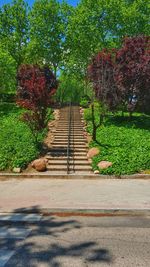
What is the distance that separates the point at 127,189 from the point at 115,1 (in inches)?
1028

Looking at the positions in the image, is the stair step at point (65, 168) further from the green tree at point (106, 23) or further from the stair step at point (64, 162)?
the green tree at point (106, 23)

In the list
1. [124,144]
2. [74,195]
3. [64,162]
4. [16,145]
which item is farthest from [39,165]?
[124,144]

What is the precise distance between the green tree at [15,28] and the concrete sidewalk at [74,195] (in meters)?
27.3

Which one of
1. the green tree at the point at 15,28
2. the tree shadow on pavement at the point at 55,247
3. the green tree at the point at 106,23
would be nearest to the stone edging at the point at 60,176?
the tree shadow on pavement at the point at 55,247

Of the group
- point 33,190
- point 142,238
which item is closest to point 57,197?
point 33,190

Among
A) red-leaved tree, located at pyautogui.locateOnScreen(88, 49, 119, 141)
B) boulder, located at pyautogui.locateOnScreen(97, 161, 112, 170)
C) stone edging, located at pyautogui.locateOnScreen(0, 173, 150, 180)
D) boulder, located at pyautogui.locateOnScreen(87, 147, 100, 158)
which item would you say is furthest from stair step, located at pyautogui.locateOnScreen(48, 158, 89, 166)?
red-leaved tree, located at pyautogui.locateOnScreen(88, 49, 119, 141)

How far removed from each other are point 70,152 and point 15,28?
25.9 meters

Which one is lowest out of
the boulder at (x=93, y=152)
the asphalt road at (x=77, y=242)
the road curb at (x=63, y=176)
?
A: the road curb at (x=63, y=176)

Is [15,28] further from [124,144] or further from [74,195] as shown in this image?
[74,195]

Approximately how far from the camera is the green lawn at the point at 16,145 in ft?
49.1

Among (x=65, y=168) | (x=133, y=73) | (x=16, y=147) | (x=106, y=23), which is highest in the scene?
(x=106, y=23)

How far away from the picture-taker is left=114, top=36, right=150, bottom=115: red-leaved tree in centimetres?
2092

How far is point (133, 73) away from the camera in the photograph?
68.8 ft

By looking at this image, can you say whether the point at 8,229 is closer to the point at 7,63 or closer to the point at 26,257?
the point at 26,257
